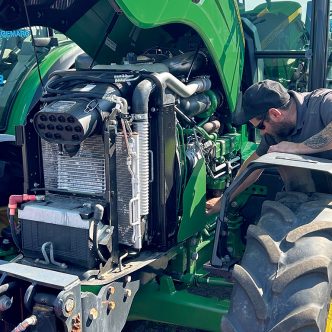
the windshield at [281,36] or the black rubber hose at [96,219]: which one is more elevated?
the windshield at [281,36]

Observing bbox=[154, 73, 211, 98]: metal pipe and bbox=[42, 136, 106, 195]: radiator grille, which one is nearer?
bbox=[42, 136, 106, 195]: radiator grille

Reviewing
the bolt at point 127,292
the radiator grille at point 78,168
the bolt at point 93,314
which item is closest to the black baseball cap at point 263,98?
the radiator grille at point 78,168

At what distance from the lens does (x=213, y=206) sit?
11.5 ft

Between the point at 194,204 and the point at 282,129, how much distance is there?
61cm

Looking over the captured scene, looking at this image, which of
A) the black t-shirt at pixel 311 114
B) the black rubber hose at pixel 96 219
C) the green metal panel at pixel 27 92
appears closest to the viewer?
the black rubber hose at pixel 96 219

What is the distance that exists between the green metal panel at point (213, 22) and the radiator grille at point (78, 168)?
627 millimetres

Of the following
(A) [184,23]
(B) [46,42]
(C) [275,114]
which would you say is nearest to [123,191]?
(C) [275,114]

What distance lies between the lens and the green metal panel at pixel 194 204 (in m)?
3.27

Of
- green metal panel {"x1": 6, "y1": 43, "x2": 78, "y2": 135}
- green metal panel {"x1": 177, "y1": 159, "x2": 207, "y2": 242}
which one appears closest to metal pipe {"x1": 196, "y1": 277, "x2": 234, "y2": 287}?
green metal panel {"x1": 177, "y1": 159, "x2": 207, "y2": 242}

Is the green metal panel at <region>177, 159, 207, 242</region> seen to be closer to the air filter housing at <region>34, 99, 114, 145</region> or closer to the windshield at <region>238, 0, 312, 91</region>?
the air filter housing at <region>34, 99, 114, 145</region>

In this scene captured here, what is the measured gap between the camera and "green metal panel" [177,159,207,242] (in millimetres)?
3273

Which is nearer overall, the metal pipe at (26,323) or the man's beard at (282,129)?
the metal pipe at (26,323)

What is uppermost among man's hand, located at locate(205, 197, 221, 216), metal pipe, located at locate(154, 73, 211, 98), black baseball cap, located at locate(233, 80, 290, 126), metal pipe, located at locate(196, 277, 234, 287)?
metal pipe, located at locate(154, 73, 211, 98)

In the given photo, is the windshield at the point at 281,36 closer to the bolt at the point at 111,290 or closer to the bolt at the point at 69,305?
the bolt at the point at 111,290
